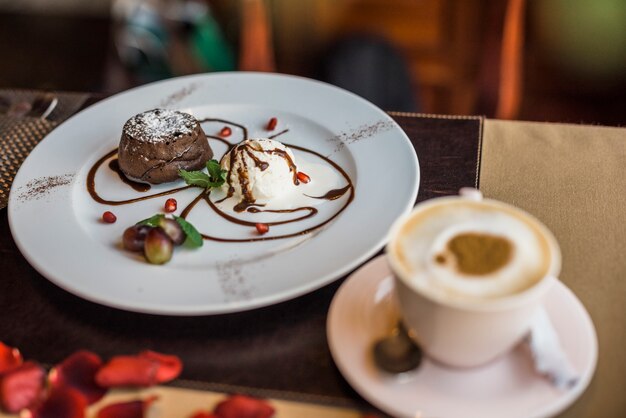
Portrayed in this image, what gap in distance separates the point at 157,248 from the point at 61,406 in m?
0.28

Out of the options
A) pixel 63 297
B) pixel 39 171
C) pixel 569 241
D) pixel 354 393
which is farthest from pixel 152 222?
pixel 569 241

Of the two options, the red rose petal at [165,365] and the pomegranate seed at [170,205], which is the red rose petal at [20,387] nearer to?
the red rose petal at [165,365]

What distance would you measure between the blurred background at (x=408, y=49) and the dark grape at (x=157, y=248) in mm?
1455

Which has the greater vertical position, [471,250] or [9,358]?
[471,250]

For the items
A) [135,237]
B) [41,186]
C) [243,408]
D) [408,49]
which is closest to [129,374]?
[243,408]

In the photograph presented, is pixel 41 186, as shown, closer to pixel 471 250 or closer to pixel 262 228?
pixel 262 228

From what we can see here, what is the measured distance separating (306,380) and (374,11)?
225cm

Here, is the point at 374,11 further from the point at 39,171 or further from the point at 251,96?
the point at 39,171

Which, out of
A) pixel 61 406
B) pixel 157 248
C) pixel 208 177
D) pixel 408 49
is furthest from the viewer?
pixel 408 49

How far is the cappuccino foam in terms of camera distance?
78 centimetres

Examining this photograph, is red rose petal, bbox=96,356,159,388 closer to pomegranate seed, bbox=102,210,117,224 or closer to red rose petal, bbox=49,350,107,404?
red rose petal, bbox=49,350,107,404


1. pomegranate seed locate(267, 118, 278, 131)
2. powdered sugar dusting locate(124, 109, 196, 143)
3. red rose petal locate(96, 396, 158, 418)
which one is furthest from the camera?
pomegranate seed locate(267, 118, 278, 131)

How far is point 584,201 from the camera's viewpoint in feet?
4.05

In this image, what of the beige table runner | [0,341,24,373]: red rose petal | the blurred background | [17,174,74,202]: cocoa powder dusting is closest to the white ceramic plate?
[17,174,74,202]: cocoa powder dusting
